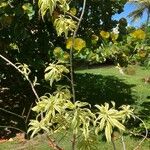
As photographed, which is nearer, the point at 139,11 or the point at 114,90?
the point at 114,90

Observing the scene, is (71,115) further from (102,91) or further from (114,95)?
(102,91)

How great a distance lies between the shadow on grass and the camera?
44.8 feet

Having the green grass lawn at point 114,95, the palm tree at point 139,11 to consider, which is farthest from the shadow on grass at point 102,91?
the palm tree at point 139,11

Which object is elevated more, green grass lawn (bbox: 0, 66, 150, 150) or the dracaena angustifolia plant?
the dracaena angustifolia plant

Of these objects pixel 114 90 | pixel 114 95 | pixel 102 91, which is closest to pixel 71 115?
pixel 114 95

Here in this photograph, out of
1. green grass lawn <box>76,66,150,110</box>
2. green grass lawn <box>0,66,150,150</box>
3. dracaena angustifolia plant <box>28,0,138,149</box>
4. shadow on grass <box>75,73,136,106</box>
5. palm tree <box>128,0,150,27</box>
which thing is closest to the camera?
dracaena angustifolia plant <box>28,0,138,149</box>

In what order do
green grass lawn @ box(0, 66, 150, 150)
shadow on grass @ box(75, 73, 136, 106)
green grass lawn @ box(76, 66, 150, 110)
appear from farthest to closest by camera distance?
green grass lawn @ box(76, 66, 150, 110)
shadow on grass @ box(75, 73, 136, 106)
green grass lawn @ box(0, 66, 150, 150)

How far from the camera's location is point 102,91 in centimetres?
1570

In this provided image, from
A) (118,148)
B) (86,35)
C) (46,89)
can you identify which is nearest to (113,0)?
(86,35)

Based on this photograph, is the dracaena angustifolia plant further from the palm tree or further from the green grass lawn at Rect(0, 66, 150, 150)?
the palm tree

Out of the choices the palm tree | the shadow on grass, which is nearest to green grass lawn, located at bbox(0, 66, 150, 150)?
the shadow on grass

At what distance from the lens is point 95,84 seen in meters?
17.4

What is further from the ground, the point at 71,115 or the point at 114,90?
the point at 71,115

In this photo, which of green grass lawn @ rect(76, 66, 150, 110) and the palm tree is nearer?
green grass lawn @ rect(76, 66, 150, 110)
